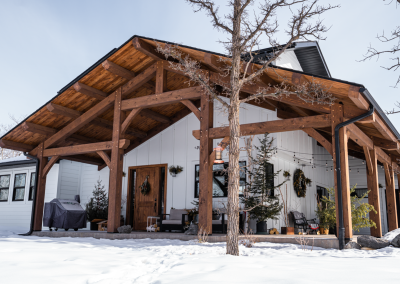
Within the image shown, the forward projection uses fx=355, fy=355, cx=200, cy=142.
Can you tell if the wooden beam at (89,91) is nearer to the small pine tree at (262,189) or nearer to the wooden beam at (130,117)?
the wooden beam at (130,117)

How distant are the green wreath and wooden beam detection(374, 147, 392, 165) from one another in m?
2.29

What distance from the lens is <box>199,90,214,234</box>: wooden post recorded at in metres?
7.16

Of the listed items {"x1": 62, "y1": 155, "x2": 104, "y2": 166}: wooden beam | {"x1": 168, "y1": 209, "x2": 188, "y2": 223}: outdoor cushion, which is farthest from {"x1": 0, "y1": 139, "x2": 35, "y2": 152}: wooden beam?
{"x1": 168, "y1": 209, "x2": 188, "y2": 223}: outdoor cushion

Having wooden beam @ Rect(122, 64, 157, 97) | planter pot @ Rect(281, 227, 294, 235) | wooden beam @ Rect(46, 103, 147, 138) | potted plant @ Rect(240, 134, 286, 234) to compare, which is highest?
wooden beam @ Rect(122, 64, 157, 97)

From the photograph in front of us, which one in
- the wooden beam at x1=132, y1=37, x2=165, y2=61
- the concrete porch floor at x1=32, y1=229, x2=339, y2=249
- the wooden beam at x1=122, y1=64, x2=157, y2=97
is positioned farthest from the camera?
the wooden beam at x1=122, y1=64, x2=157, y2=97

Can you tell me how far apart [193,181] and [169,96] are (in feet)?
10.5

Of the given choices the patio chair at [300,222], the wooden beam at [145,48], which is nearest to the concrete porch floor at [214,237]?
the patio chair at [300,222]

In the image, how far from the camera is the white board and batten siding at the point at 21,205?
11.6 m

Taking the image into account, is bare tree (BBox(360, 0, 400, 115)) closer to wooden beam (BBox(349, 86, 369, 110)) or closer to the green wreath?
wooden beam (BBox(349, 86, 369, 110))

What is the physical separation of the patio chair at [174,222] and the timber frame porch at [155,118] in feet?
5.18

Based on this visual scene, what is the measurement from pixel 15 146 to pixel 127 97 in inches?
136

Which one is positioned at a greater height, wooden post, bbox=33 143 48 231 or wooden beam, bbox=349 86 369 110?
wooden beam, bbox=349 86 369 110

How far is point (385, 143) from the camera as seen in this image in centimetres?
845

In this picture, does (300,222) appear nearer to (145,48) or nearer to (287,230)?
(287,230)
